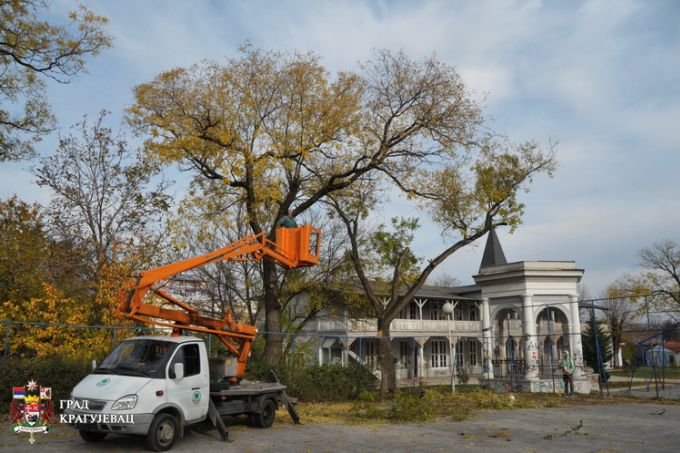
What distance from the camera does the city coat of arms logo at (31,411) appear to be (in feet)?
33.9

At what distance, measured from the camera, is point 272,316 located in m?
22.2

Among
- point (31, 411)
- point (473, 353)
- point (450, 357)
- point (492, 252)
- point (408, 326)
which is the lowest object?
point (450, 357)

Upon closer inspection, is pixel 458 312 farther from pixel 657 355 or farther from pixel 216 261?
pixel 216 261

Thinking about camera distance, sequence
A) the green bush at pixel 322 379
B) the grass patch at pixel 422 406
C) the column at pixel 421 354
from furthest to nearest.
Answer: the column at pixel 421 354, the green bush at pixel 322 379, the grass patch at pixel 422 406

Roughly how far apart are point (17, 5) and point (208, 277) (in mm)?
19202

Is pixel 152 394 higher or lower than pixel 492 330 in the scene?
lower

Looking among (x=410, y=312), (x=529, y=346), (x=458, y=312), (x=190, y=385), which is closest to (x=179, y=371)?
(x=190, y=385)

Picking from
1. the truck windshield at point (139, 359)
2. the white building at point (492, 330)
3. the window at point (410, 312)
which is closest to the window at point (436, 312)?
the white building at point (492, 330)

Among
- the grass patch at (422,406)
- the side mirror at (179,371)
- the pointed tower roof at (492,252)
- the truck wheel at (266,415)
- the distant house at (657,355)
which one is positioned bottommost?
the grass patch at (422,406)

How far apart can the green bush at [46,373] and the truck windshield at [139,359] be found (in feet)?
14.6

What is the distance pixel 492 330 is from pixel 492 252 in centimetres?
1807

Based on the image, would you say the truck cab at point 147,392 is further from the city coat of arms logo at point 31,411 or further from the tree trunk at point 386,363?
the tree trunk at point 386,363

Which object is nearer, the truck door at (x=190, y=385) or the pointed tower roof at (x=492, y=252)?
the truck door at (x=190, y=385)

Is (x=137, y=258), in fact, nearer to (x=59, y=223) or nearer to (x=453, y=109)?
(x=59, y=223)
